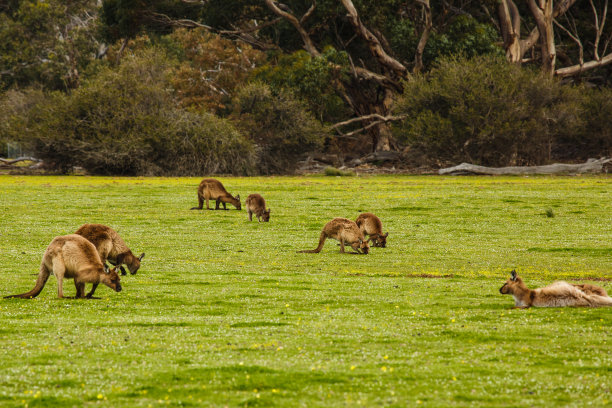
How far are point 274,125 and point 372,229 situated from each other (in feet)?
137

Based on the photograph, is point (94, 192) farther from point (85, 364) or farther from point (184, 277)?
point (85, 364)

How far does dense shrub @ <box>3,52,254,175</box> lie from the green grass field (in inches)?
1134

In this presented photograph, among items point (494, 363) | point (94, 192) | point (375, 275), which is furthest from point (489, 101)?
point (494, 363)

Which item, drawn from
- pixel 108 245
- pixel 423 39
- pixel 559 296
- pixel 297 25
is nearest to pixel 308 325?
pixel 559 296

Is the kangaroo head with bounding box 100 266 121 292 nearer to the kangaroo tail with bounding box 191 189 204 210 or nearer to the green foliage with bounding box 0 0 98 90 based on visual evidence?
the kangaroo tail with bounding box 191 189 204 210

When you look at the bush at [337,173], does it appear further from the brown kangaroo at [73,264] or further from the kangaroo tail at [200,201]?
the brown kangaroo at [73,264]

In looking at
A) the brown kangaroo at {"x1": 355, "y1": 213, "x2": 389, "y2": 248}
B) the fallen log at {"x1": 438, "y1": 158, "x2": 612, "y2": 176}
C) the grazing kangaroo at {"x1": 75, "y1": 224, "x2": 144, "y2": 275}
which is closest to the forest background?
the fallen log at {"x1": 438, "y1": 158, "x2": 612, "y2": 176}

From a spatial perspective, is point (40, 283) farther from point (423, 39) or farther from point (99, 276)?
point (423, 39)

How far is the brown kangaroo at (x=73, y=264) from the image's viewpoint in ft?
41.9

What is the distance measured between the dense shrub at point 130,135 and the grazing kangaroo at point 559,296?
4457 cm

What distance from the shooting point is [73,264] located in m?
12.8

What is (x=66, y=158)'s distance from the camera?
57.6m

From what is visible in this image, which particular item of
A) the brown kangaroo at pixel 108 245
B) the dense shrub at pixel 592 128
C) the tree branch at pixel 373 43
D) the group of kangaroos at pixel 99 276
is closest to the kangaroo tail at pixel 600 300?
the group of kangaroos at pixel 99 276

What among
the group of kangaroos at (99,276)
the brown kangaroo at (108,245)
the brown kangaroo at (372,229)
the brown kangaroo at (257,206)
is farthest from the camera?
the brown kangaroo at (257,206)
